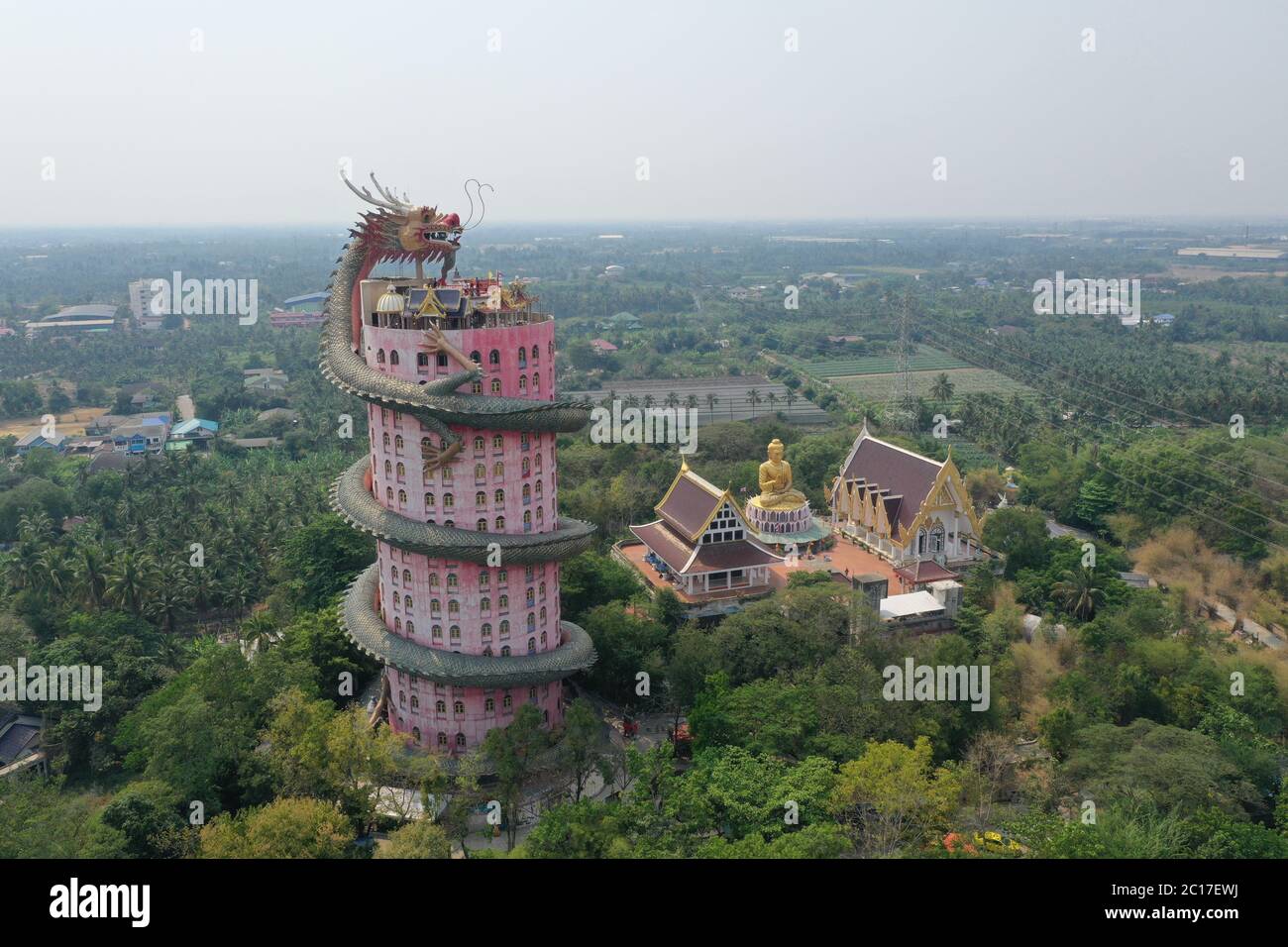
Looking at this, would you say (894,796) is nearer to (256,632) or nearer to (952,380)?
(256,632)

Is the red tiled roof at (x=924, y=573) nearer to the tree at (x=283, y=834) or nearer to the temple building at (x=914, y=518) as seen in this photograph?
the temple building at (x=914, y=518)

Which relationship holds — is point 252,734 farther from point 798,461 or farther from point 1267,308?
point 1267,308

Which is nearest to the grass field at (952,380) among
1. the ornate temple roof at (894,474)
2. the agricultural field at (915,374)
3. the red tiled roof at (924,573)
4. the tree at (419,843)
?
the agricultural field at (915,374)

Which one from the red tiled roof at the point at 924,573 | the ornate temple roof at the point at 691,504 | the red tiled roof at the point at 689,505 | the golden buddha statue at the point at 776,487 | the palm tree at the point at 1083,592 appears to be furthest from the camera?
the golden buddha statue at the point at 776,487

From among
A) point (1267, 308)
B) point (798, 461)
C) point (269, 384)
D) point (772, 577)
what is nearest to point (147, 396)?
point (269, 384)

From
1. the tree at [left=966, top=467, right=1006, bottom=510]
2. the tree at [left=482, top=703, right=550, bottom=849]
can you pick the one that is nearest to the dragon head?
the tree at [left=482, top=703, right=550, bottom=849]
